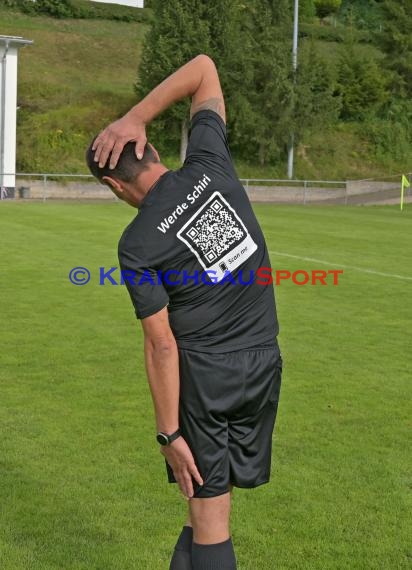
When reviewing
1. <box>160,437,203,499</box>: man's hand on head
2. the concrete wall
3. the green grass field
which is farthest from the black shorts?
A: the concrete wall

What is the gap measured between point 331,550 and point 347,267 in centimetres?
1281

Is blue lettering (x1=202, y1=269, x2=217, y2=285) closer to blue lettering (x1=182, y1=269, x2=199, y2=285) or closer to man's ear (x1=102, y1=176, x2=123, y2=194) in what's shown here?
blue lettering (x1=182, y1=269, x2=199, y2=285)

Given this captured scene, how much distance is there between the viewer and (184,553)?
357 centimetres

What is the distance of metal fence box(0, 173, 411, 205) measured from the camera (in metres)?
41.7

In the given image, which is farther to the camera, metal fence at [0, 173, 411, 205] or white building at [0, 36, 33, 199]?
metal fence at [0, 173, 411, 205]

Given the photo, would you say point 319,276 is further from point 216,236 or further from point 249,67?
point 249,67

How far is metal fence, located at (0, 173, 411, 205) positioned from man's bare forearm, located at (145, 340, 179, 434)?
1488 inches

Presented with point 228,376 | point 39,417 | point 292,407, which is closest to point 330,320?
point 292,407

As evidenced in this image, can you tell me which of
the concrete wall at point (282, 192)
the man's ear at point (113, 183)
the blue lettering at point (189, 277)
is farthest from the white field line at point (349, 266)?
the concrete wall at point (282, 192)

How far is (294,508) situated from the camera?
550 cm

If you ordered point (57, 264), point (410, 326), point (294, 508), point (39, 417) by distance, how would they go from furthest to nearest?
point (57, 264) → point (410, 326) → point (39, 417) → point (294, 508)

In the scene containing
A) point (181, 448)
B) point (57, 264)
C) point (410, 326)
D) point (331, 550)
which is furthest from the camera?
point (57, 264)

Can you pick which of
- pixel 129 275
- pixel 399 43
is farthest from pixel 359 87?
pixel 129 275

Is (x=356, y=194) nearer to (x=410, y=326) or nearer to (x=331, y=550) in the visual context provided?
(x=410, y=326)
